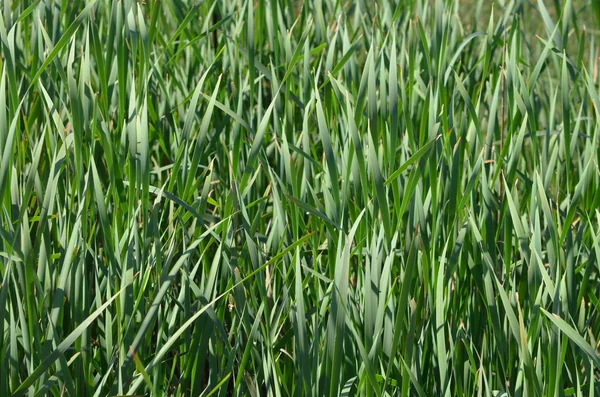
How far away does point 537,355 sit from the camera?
92cm

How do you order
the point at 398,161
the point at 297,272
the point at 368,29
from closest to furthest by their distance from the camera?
the point at 297,272 < the point at 398,161 < the point at 368,29

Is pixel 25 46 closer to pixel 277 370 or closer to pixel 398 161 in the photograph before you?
pixel 398 161

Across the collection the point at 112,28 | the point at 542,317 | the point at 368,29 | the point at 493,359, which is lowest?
the point at 493,359

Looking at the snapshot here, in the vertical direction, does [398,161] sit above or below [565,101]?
below

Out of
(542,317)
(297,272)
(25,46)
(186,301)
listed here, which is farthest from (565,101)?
(25,46)

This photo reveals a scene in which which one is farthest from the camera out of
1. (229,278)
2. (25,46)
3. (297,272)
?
(25,46)

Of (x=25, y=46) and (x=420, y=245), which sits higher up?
(x=25, y=46)

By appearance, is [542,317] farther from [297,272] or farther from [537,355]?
[297,272]

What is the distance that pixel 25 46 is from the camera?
1433mm

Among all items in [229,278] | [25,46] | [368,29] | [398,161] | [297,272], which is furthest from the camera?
[368,29]

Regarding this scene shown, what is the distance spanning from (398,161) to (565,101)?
A: 311mm

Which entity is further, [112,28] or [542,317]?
[112,28]

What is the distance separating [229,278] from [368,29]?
85 cm

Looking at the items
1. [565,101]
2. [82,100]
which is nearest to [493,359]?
[565,101]
